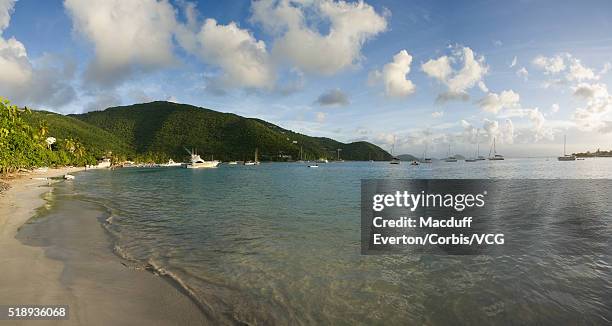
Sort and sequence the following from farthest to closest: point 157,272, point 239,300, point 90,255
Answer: point 90,255 < point 157,272 < point 239,300

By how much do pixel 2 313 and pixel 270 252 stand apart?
30.6 feet

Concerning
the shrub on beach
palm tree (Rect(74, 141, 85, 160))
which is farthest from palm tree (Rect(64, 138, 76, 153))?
the shrub on beach

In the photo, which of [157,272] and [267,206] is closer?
[157,272]

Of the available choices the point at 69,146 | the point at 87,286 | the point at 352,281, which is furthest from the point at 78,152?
the point at 352,281

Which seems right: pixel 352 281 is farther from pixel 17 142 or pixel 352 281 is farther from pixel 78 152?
pixel 78 152

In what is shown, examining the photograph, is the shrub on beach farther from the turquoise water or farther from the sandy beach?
the turquoise water

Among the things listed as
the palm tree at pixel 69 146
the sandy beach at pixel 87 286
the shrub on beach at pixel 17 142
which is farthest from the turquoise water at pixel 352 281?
the palm tree at pixel 69 146

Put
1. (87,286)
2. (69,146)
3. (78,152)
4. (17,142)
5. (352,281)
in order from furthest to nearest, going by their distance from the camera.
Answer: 1. (78,152)
2. (69,146)
3. (17,142)
4. (352,281)
5. (87,286)

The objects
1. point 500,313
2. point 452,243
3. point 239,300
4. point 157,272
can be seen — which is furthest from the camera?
point 452,243

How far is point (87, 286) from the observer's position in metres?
10.2

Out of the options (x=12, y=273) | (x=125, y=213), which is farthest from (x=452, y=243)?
(x=125, y=213)

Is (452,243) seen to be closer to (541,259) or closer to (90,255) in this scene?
(541,259)

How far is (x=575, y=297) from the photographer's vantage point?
10.5m

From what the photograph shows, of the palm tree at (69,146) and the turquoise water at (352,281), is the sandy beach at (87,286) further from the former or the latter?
the palm tree at (69,146)
